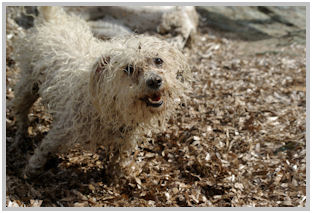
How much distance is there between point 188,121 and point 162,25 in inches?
101

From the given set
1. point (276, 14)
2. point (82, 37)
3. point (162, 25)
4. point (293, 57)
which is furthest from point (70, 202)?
point (276, 14)

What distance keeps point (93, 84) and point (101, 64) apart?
0.20 metres

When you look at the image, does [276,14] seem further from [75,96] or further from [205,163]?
[75,96]

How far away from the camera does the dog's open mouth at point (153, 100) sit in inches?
122

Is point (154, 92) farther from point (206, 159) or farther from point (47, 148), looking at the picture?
point (206, 159)

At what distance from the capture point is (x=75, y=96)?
3588 mm

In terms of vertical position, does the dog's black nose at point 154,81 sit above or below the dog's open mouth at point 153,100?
above

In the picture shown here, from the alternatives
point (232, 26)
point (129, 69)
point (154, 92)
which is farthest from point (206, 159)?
point (232, 26)

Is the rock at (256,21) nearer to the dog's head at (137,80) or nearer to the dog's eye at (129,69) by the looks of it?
the dog's head at (137,80)

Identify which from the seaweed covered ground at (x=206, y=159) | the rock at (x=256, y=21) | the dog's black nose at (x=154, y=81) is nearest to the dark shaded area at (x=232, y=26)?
the rock at (x=256, y=21)

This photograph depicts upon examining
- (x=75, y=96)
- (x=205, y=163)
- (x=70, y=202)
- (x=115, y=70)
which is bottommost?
(x=70, y=202)

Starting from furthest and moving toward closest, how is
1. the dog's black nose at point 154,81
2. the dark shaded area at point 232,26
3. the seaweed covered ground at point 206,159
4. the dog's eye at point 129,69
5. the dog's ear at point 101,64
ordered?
the dark shaded area at point 232,26, the seaweed covered ground at point 206,159, the dog's ear at point 101,64, the dog's eye at point 129,69, the dog's black nose at point 154,81

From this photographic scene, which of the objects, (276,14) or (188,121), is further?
(276,14)

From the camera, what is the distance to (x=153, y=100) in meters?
3.12
